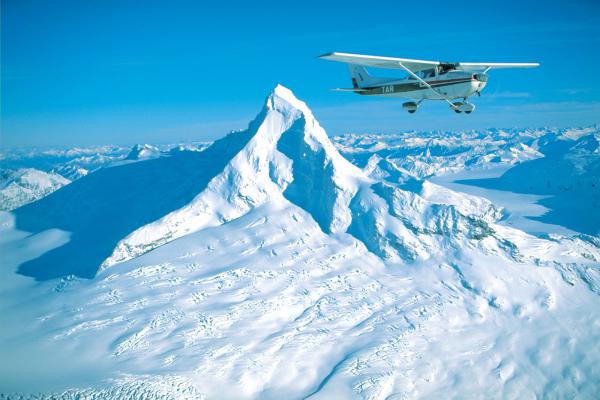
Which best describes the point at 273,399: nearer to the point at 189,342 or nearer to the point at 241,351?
the point at 241,351

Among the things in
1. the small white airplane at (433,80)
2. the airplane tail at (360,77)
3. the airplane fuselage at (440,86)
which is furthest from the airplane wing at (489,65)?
the airplane tail at (360,77)

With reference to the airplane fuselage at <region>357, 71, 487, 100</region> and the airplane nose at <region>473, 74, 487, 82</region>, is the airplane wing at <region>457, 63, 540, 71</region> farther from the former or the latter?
the airplane nose at <region>473, 74, 487, 82</region>

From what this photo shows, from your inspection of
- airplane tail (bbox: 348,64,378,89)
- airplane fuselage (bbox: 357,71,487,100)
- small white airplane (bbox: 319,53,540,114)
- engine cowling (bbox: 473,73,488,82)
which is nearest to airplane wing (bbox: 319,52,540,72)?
small white airplane (bbox: 319,53,540,114)

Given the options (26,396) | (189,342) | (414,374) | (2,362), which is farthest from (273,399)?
(2,362)

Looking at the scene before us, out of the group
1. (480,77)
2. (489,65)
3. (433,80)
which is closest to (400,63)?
(433,80)

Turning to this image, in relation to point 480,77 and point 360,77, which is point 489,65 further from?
point 360,77
